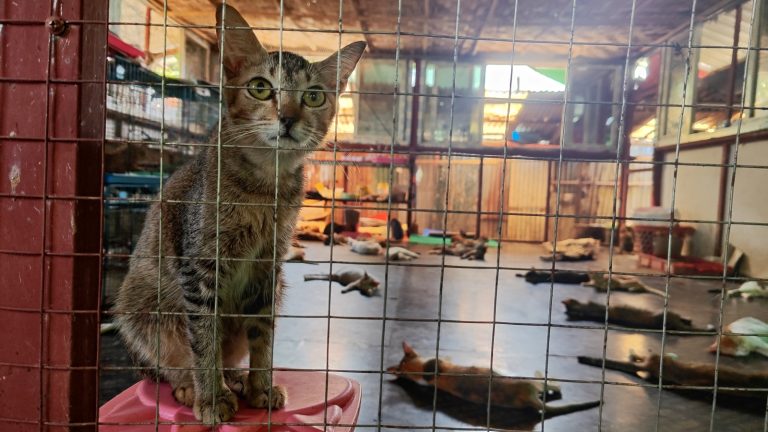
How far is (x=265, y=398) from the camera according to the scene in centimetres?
153

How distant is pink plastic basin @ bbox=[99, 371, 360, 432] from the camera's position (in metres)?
1.36

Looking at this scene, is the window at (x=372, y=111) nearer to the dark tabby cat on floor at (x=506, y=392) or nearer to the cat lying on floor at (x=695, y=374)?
the cat lying on floor at (x=695, y=374)

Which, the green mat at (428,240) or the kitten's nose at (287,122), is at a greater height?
the kitten's nose at (287,122)

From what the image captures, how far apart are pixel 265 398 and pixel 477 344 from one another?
1.98m

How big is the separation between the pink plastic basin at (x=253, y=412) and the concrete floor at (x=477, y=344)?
142 millimetres

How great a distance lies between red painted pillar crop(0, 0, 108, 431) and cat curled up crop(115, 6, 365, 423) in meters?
0.19

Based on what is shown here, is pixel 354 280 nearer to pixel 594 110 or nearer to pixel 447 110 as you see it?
pixel 447 110

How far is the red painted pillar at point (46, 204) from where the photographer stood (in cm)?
120

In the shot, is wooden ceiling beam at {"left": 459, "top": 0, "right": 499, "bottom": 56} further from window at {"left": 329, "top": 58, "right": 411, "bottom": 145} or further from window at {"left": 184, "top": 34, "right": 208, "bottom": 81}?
window at {"left": 184, "top": 34, "right": 208, "bottom": 81}

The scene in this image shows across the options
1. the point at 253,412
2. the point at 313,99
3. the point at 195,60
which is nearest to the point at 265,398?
the point at 253,412

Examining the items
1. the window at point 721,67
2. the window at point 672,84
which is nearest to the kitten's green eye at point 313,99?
the window at point 721,67

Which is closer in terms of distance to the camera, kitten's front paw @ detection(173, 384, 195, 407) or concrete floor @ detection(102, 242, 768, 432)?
kitten's front paw @ detection(173, 384, 195, 407)

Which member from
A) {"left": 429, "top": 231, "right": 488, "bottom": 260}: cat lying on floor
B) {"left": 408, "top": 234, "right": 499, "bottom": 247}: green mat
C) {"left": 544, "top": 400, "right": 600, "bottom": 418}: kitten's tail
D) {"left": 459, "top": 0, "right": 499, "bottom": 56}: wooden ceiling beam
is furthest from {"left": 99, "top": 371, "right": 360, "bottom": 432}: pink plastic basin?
{"left": 459, "top": 0, "right": 499, "bottom": 56}: wooden ceiling beam

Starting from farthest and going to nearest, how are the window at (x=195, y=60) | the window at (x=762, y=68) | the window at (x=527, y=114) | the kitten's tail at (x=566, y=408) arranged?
the window at (x=527, y=114) → the window at (x=195, y=60) → the window at (x=762, y=68) → the kitten's tail at (x=566, y=408)
